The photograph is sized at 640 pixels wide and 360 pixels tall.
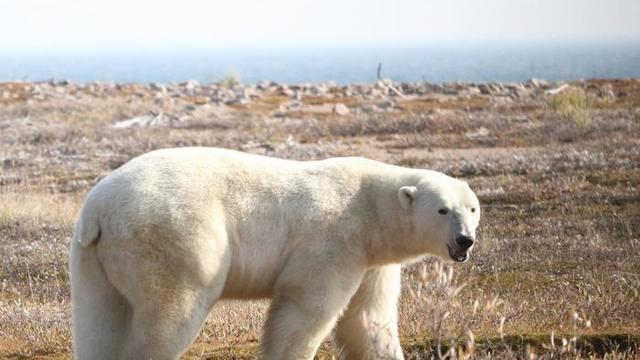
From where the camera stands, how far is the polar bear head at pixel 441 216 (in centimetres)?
665

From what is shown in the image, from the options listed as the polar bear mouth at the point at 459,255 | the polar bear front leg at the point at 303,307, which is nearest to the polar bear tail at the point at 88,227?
the polar bear front leg at the point at 303,307

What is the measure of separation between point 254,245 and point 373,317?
1139mm

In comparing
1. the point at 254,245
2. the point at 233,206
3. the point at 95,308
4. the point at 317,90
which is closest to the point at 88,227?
the point at 95,308

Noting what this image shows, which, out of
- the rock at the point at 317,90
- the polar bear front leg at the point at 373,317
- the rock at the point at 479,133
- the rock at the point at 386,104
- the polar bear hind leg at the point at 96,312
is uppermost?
the polar bear hind leg at the point at 96,312

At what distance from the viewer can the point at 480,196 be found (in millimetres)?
16641

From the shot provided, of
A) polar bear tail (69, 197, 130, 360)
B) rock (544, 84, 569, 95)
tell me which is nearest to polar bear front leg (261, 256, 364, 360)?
polar bear tail (69, 197, 130, 360)

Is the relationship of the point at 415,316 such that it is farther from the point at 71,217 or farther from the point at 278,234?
the point at 71,217

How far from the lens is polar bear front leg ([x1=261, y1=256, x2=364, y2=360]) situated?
21.3ft

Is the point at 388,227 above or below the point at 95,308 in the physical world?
above

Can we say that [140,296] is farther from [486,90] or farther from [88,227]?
[486,90]

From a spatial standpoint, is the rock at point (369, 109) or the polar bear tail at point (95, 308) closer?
the polar bear tail at point (95, 308)

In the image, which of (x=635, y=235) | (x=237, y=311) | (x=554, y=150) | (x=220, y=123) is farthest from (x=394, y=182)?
(x=220, y=123)

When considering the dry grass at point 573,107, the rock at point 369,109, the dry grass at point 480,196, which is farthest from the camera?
the rock at point 369,109

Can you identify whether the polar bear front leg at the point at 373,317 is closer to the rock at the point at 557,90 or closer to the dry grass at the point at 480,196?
the dry grass at the point at 480,196
